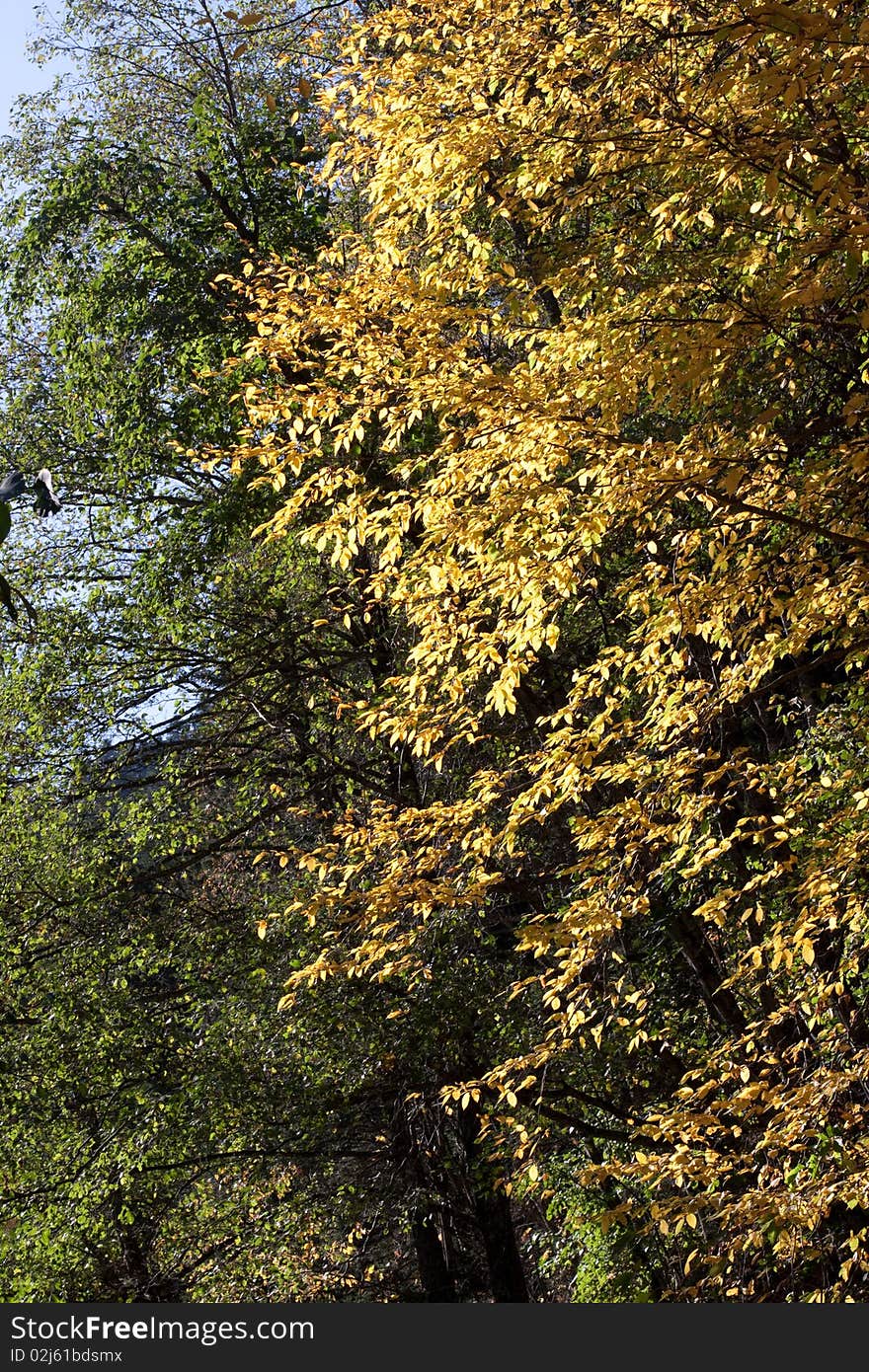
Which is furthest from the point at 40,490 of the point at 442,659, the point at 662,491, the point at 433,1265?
the point at 433,1265

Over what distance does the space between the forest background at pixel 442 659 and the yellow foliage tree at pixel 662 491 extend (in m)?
0.03

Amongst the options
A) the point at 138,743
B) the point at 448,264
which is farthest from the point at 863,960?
the point at 138,743

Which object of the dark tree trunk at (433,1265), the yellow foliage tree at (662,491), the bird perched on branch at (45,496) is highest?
the yellow foliage tree at (662,491)

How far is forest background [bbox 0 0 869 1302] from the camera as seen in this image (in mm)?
4312

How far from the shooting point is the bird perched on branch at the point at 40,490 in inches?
34.7

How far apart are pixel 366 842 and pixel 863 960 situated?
86.6 inches

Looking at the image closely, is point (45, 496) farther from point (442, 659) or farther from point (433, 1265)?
point (433, 1265)

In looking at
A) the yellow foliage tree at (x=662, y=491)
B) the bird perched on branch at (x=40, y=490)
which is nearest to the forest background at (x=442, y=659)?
the yellow foliage tree at (x=662, y=491)

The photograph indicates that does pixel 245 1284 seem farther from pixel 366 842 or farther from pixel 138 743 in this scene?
pixel 366 842

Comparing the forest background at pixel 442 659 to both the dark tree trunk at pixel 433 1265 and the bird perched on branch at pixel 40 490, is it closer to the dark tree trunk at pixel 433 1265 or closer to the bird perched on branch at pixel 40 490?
the dark tree trunk at pixel 433 1265

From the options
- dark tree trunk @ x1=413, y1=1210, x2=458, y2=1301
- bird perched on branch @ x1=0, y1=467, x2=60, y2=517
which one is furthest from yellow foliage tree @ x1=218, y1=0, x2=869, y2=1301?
dark tree trunk @ x1=413, y1=1210, x2=458, y2=1301

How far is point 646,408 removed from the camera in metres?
5.31

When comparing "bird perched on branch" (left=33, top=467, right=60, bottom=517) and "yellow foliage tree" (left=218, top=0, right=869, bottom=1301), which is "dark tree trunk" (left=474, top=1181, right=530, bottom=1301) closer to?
"yellow foliage tree" (left=218, top=0, right=869, bottom=1301)

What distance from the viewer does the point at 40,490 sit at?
0.93 m
